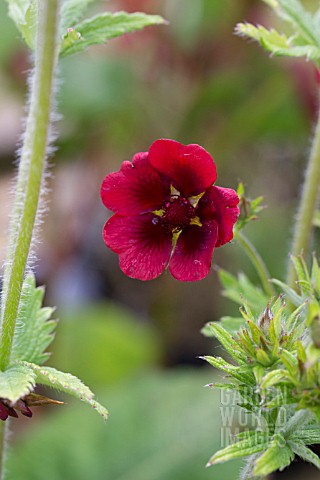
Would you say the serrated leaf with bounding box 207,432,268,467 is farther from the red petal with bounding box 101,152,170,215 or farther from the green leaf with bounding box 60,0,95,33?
the green leaf with bounding box 60,0,95,33

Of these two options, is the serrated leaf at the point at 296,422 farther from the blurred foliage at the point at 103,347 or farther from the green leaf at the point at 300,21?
the blurred foliage at the point at 103,347

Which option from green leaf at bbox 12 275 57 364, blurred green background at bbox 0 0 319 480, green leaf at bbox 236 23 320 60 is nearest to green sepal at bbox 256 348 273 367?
green leaf at bbox 12 275 57 364

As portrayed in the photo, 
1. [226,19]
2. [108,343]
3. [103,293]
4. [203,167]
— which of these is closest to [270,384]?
[203,167]

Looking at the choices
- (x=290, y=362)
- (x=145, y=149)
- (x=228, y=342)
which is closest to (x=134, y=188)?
(x=228, y=342)

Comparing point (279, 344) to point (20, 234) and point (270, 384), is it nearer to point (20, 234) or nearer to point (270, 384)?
point (270, 384)

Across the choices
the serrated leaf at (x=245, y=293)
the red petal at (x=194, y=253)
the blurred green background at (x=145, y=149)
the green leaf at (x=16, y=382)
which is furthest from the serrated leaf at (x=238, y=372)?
the blurred green background at (x=145, y=149)
